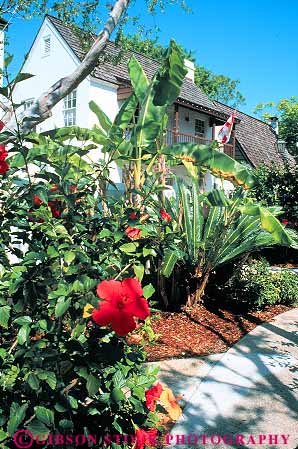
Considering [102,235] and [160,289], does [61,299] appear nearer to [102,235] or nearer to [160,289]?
[102,235]

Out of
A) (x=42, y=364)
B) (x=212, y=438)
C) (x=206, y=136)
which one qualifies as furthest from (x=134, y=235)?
(x=206, y=136)

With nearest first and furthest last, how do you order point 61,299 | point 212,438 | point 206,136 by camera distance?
point 61,299
point 212,438
point 206,136

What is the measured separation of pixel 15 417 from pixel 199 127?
22.2m

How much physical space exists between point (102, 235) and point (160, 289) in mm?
4658

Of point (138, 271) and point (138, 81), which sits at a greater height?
point (138, 81)

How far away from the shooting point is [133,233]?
2.40 meters

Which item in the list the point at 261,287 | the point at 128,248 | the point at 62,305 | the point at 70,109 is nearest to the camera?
the point at 62,305

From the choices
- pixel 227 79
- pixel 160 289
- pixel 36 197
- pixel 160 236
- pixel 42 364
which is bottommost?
pixel 160 289

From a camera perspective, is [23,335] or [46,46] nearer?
[23,335]

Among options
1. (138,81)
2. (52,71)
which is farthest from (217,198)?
(52,71)

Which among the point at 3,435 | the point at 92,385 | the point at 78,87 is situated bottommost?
the point at 3,435

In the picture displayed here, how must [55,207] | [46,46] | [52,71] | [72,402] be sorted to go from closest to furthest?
[72,402], [55,207], [52,71], [46,46]

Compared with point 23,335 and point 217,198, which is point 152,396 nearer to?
point 23,335

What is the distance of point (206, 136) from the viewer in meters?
23.4
